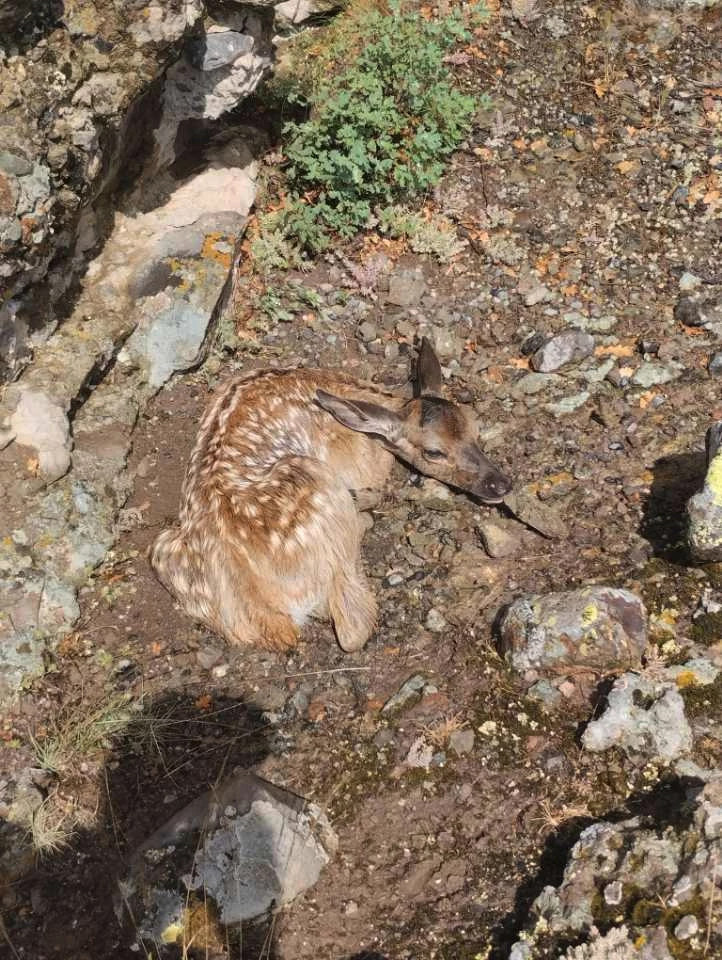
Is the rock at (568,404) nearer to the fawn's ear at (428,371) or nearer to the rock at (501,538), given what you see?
the fawn's ear at (428,371)

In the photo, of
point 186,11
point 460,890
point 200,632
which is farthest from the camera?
point 186,11

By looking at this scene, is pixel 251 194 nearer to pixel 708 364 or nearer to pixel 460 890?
pixel 708 364

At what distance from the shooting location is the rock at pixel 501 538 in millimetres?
6016

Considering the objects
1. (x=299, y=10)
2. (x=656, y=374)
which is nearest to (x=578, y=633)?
(x=656, y=374)

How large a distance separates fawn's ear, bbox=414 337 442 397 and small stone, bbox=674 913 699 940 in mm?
3981

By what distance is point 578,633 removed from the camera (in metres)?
5.02

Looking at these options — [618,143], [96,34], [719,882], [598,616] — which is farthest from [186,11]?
[719,882]

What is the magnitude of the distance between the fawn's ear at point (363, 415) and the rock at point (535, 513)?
3.05 feet

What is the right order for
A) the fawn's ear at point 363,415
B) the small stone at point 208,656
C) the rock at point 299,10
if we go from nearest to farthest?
the small stone at point 208,656 → the fawn's ear at point 363,415 → the rock at point 299,10

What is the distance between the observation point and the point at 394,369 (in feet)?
24.5

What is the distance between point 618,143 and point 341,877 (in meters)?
6.36

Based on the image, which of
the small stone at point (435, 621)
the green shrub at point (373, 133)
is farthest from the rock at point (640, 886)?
the green shrub at point (373, 133)

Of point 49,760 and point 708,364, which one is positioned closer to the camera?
point 49,760

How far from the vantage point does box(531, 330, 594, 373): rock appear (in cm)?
712
